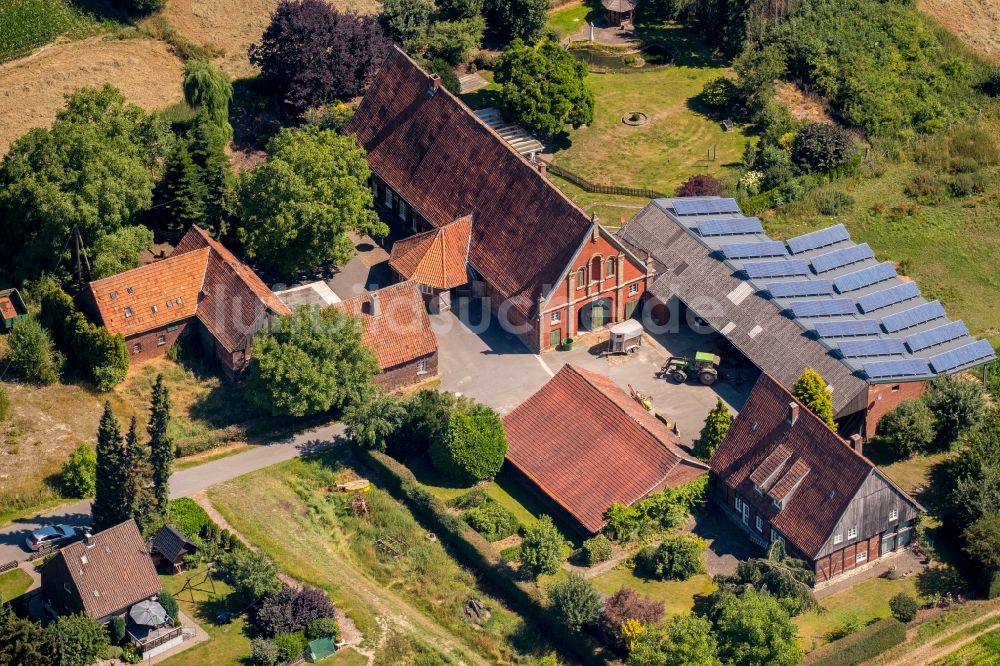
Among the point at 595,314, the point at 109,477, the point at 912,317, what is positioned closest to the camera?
the point at 109,477

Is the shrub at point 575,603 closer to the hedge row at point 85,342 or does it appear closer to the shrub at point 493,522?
the shrub at point 493,522

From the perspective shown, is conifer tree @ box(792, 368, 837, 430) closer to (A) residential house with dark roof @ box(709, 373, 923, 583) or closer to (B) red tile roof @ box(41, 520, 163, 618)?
(A) residential house with dark roof @ box(709, 373, 923, 583)

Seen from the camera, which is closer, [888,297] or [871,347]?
[871,347]

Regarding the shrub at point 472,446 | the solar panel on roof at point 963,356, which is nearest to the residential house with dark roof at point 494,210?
the shrub at point 472,446

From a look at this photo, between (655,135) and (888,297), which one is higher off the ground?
(655,135)

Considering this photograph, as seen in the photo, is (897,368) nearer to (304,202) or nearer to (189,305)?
(304,202)

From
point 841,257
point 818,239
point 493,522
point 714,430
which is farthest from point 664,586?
point 818,239

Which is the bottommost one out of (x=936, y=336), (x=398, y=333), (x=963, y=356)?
(x=963, y=356)
